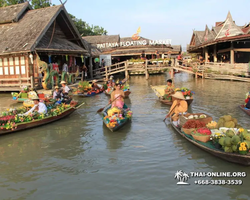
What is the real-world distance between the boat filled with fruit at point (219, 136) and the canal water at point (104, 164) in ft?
1.08

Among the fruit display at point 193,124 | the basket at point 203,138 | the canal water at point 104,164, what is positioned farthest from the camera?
the fruit display at point 193,124

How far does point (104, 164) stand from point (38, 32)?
13.6 m

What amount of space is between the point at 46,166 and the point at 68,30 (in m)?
17.4

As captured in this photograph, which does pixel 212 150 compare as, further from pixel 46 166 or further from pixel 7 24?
pixel 7 24

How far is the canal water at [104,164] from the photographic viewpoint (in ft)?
17.3

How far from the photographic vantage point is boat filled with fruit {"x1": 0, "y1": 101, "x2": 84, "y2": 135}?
875 centimetres

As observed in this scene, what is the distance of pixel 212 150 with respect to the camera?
6258 mm

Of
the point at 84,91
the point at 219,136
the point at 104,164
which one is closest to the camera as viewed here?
the point at 219,136

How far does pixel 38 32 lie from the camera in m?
17.4

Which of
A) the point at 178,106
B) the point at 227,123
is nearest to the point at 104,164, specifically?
the point at 227,123

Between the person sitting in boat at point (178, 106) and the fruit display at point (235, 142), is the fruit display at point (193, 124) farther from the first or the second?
the fruit display at point (235, 142)

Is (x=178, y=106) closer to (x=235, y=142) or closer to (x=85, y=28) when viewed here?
(x=235, y=142)

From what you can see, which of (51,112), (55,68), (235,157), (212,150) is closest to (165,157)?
(212,150)

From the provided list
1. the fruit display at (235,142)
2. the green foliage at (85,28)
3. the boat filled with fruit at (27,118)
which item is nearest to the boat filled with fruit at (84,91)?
the boat filled with fruit at (27,118)
